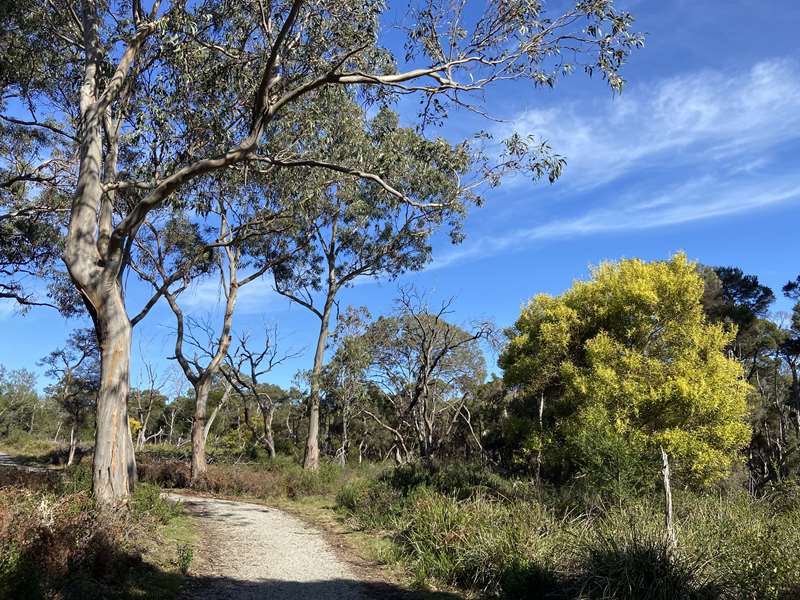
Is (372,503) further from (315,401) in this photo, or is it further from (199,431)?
(315,401)

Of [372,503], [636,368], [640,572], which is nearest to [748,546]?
[640,572]

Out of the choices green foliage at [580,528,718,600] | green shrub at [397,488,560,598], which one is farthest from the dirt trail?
green foliage at [580,528,718,600]

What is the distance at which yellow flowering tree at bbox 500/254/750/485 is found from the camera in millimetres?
15133

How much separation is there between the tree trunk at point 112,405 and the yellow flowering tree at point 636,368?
9996 millimetres

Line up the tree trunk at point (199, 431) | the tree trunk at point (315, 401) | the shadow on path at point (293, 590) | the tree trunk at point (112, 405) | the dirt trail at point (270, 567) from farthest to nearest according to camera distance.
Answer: the tree trunk at point (315, 401) → the tree trunk at point (199, 431) → the tree trunk at point (112, 405) → the dirt trail at point (270, 567) → the shadow on path at point (293, 590)

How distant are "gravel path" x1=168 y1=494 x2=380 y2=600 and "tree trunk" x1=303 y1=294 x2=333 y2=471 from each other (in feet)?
26.3

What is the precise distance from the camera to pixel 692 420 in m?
15.4

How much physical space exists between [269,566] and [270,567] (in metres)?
0.06

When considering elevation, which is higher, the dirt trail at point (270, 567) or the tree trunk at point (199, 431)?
the tree trunk at point (199, 431)

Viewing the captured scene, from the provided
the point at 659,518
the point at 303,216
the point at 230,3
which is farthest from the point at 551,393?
the point at 230,3

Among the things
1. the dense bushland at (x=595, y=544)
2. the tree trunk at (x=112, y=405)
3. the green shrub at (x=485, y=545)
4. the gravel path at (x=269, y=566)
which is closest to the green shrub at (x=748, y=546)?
the dense bushland at (x=595, y=544)

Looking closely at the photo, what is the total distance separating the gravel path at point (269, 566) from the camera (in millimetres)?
6180

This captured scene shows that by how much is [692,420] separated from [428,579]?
447 inches

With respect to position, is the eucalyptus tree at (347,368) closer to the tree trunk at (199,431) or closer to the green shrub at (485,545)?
the tree trunk at (199,431)
